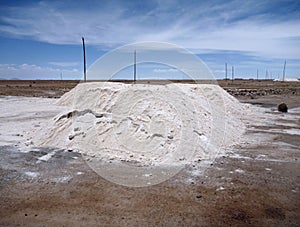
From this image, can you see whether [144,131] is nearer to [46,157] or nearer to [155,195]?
[46,157]

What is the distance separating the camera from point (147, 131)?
7008mm

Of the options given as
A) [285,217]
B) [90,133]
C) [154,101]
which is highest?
[154,101]

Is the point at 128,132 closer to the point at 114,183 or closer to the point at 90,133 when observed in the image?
the point at 90,133

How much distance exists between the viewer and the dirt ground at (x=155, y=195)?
3.79m

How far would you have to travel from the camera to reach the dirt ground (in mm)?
3789

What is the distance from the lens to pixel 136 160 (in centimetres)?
628

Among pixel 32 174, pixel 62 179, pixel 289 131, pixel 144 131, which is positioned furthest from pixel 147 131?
pixel 289 131

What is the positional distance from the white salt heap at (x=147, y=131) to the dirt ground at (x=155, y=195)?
2.13ft

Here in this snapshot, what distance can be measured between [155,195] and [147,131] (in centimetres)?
262

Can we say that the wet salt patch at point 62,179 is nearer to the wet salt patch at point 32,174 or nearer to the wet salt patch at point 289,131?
the wet salt patch at point 32,174

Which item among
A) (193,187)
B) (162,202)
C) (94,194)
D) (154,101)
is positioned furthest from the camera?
(154,101)

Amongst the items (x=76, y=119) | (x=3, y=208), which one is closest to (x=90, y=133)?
(x=76, y=119)

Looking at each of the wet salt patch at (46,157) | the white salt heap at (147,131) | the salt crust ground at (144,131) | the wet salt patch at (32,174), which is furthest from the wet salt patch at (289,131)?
the wet salt patch at (32,174)

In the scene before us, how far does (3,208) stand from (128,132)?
3.61m
